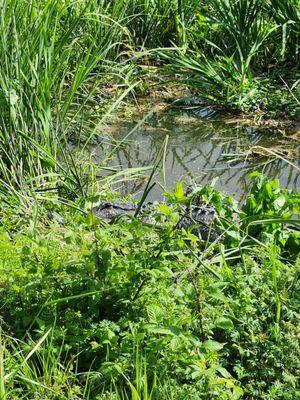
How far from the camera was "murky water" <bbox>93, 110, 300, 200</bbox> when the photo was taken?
531 centimetres

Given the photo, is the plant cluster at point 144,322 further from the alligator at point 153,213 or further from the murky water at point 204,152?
the murky water at point 204,152

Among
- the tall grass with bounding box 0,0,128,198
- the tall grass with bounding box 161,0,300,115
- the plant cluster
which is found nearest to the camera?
the plant cluster

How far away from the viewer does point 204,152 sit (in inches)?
229

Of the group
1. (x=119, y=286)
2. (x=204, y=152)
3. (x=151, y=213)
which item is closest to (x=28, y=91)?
(x=151, y=213)

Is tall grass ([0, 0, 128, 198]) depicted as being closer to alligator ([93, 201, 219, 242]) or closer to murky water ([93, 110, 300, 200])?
alligator ([93, 201, 219, 242])

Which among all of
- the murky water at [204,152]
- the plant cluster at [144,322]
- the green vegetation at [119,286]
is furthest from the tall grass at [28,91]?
the plant cluster at [144,322]

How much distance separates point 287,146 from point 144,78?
167cm

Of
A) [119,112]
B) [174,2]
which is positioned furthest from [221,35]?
[119,112]

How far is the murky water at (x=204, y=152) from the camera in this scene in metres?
5.31

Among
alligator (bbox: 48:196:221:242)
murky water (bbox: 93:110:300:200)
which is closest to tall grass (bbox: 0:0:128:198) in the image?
alligator (bbox: 48:196:221:242)

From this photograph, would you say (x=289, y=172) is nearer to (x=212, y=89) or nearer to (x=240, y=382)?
(x=212, y=89)

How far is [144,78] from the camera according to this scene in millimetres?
6809

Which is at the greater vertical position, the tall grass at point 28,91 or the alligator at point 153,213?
the tall grass at point 28,91

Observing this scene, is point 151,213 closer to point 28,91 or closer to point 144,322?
Answer: point 28,91
